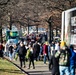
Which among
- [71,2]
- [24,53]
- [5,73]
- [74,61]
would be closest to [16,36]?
[71,2]

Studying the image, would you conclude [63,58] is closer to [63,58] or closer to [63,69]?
[63,58]

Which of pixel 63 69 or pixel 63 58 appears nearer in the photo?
pixel 63 58

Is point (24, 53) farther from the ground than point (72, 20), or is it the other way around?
point (72, 20)

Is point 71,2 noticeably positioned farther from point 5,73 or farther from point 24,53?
point 5,73

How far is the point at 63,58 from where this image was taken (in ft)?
45.8

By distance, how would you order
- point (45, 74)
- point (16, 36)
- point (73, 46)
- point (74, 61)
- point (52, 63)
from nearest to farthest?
1. point (52, 63)
2. point (74, 61)
3. point (73, 46)
4. point (45, 74)
5. point (16, 36)

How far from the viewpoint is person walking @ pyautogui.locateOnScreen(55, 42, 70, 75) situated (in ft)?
45.8

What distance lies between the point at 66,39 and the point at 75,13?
1524mm

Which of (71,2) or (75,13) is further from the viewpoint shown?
(71,2)

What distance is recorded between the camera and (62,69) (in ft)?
46.2

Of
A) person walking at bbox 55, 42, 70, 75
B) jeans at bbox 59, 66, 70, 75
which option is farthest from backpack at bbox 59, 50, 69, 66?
jeans at bbox 59, 66, 70, 75

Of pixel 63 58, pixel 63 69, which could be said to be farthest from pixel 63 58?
pixel 63 69

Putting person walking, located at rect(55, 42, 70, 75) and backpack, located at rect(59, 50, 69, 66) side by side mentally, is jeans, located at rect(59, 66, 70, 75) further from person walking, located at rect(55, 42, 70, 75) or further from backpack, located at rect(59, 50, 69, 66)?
backpack, located at rect(59, 50, 69, 66)

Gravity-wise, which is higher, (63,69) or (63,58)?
(63,58)
